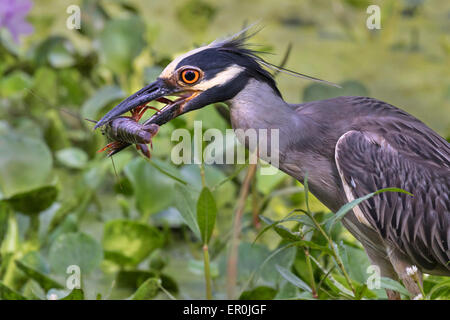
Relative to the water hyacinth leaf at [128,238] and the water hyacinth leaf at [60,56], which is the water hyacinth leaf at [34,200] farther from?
the water hyacinth leaf at [60,56]

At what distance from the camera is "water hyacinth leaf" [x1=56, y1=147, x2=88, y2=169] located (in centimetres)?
338

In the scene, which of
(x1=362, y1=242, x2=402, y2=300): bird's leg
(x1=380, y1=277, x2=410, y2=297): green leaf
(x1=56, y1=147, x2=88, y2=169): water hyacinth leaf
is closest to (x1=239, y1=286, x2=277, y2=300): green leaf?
(x1=362, y1=242, x2=402, y2=300): bird's leg

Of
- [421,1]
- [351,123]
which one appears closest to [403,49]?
[421,1]

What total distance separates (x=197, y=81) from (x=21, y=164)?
3.57ft

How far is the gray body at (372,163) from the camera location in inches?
77.9

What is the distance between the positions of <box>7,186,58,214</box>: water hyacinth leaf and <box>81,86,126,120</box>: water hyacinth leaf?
0.83m

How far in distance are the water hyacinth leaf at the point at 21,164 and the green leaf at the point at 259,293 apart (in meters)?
0.88

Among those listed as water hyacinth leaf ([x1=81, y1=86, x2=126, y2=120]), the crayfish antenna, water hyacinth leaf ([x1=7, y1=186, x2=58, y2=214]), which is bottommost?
the crayfish antenna

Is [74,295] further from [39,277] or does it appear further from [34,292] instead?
[39,277]

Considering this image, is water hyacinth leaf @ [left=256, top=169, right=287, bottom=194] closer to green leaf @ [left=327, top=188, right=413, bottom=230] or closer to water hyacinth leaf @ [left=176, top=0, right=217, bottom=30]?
green leaf @ [left=327, top=188, right=413, bottom=230]

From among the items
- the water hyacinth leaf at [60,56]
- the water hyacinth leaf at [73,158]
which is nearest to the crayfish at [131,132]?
the water hyacinth leaf at [73,158]

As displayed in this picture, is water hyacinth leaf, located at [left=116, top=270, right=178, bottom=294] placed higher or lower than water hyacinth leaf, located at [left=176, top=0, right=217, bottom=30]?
lower
